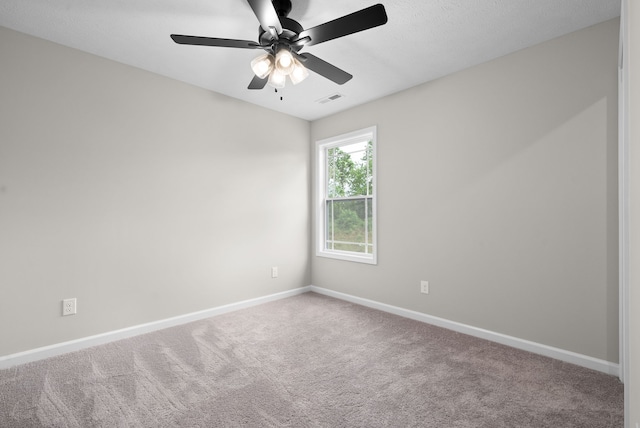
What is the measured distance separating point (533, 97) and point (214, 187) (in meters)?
3.14

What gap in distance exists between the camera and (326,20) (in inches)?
88.0

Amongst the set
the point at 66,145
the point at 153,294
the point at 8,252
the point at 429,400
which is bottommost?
the point at 429,400

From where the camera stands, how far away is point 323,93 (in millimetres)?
3482

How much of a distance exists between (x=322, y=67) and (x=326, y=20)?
376 mm

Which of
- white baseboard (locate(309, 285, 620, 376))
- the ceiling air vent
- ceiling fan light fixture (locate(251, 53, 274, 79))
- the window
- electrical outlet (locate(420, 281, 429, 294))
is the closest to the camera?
ceiling fan light fixture (locate(251, 53, 274, 79))

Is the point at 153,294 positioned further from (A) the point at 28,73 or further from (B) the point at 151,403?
(A) the point at 28,73

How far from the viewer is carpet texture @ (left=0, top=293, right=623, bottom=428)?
172cm

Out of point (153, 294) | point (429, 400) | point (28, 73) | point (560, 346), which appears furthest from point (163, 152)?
point (560, 346)

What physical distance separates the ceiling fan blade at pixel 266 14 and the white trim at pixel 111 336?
2.79 metres

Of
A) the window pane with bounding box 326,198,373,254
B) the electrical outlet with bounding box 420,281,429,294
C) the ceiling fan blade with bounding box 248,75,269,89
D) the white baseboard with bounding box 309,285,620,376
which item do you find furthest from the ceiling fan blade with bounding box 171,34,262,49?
the white baseboard with bounding box 309,285,620,376

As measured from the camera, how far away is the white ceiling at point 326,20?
2.06 m

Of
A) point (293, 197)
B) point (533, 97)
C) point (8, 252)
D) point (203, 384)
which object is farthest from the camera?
point (293, 197)

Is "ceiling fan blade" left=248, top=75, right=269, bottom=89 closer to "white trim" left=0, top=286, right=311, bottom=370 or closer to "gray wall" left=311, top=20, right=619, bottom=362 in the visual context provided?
"gray wall" left=311, top=20, right=619, bottom=362

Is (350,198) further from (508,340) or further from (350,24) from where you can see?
(350,24)
